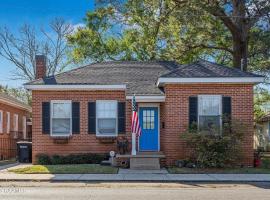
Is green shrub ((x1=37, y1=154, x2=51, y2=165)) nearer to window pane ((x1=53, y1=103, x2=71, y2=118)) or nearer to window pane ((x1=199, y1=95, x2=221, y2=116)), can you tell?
window pane ((x1=53, y1=103, x2=71, y2=118))

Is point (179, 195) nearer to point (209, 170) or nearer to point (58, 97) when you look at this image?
point (209, 170)

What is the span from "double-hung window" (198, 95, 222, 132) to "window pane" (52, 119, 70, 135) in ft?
21.6

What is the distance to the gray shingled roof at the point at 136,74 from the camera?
22.2m

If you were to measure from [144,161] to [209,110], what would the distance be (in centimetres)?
381

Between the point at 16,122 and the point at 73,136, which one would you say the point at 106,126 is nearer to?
the point at 73,136

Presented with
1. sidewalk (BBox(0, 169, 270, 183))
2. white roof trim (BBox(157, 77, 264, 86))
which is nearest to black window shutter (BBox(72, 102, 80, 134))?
white roof trim (BBox(157, 77, 264, 86))

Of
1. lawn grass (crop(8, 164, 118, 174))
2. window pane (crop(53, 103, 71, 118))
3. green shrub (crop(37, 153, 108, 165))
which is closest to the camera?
lawn grass (crop(8, 164, 118, 174))

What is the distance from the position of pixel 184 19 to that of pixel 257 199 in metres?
21.6

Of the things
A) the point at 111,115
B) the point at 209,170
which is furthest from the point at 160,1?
the point at 209,170

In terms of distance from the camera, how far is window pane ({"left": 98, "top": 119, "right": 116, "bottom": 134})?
23797mm

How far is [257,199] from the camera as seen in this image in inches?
480

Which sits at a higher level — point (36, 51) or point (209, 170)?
point (36, 51)

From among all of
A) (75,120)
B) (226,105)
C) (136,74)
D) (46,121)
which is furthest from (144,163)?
(136,74)

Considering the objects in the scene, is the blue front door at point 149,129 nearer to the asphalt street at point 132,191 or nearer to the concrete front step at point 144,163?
the concrete front step at point 144,163
